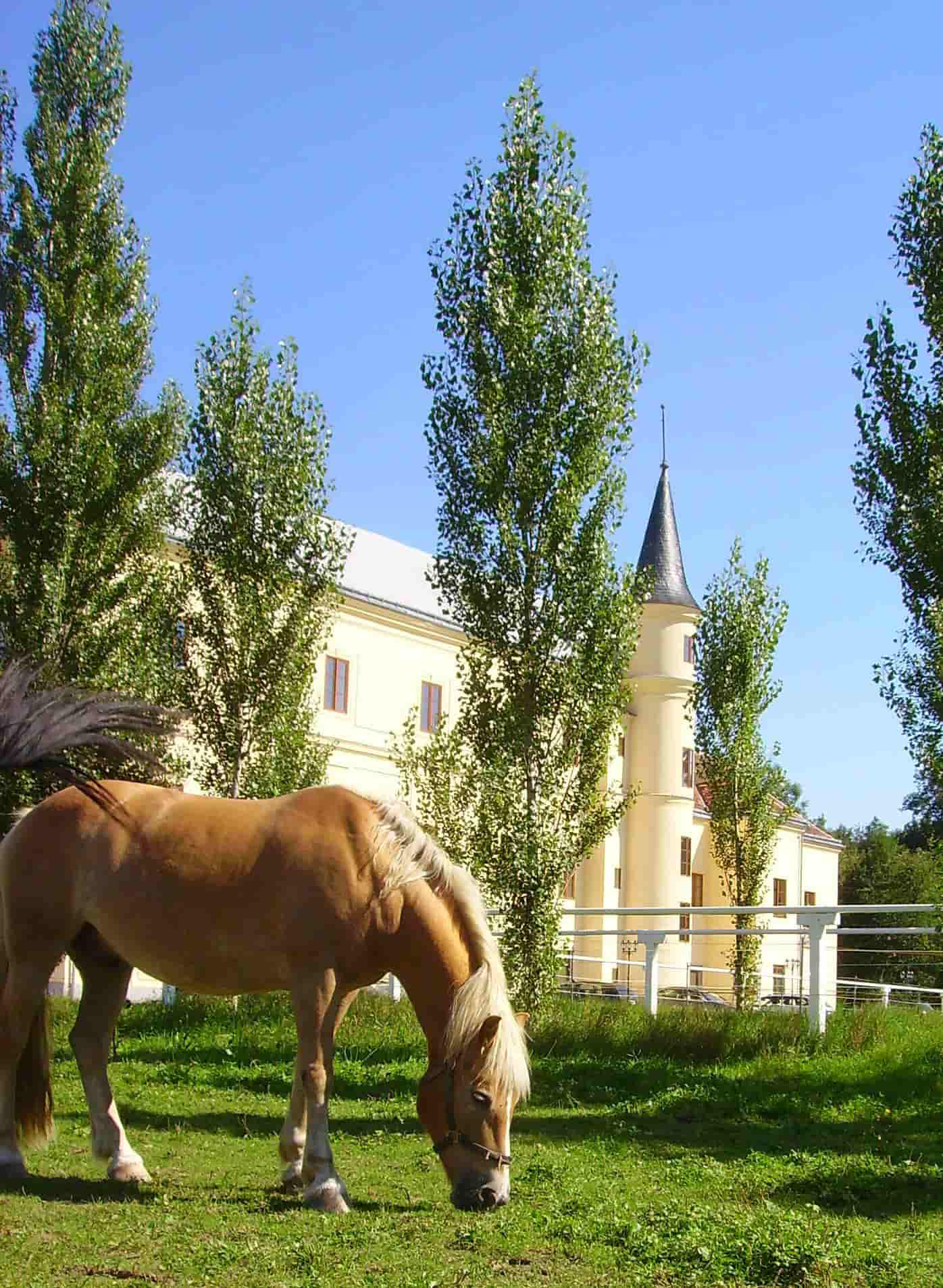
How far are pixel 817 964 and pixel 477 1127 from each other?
23.8 ft

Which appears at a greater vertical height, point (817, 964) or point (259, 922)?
point (259, 922)

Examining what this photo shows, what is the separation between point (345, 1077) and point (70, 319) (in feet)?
39.2

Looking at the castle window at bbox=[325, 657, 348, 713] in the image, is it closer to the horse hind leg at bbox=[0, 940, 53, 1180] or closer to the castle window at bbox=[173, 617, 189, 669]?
the castle window at bbox=[173, 617, 189, 669]

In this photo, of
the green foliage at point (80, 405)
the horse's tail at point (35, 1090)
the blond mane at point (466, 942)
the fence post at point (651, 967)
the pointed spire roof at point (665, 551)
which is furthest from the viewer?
the pointed spire roof at point (665, 551)

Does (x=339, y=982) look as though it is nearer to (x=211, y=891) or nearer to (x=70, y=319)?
(x=211, y=891)

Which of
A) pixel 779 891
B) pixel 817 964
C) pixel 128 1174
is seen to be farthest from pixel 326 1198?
pixel 779 891

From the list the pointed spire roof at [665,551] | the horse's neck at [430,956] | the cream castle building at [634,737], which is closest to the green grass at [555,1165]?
the horse's neck at [430,956]

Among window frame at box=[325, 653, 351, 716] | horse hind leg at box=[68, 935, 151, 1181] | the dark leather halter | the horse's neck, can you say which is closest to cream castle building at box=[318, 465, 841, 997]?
window frame at box=[325, 653, 351, 716]

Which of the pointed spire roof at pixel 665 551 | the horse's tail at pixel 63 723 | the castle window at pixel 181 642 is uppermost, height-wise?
the pointed spire roof at pixel 665 551

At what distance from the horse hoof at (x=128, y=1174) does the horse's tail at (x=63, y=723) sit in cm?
205

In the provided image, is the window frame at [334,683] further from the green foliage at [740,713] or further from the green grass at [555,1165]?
the green grass at [555,1165]

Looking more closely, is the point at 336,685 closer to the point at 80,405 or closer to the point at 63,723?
the point at 80,405

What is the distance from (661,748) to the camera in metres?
41.4

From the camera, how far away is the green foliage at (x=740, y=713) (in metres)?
25.6
